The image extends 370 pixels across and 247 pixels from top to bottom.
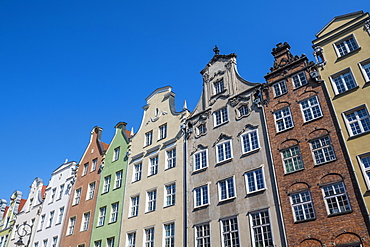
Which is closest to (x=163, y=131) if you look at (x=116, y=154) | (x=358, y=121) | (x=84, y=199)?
(x=116, y=154)

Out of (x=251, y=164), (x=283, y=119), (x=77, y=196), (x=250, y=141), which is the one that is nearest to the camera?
(x=283, y=119)

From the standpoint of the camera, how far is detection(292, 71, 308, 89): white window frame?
915 inches

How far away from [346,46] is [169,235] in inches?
732

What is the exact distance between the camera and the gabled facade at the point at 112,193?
30737mm

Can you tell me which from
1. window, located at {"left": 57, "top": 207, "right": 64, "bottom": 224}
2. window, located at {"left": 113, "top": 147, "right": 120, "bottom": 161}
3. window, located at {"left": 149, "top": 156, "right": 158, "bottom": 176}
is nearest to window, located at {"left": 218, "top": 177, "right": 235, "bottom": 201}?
window, located at {"left": 149, "top": 156, "right": 158, "bottom": 176}

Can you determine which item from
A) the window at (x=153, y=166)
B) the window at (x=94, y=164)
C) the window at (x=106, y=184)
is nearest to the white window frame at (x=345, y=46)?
the window at (x=153, y=166)

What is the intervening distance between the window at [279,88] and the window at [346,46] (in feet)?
13.5

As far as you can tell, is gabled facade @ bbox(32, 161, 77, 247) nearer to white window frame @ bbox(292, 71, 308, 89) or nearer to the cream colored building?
the cream colored building

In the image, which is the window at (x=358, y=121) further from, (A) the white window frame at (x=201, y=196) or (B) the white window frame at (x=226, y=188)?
(A) the white window frame at (x=201, y=196)

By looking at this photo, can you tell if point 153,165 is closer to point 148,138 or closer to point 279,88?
point 148,138

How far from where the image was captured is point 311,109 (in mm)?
21984

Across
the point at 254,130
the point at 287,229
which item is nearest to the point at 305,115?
the point at 254,130

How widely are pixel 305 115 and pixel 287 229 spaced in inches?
295

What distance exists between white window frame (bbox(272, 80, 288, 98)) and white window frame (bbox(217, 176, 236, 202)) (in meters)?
6.95
